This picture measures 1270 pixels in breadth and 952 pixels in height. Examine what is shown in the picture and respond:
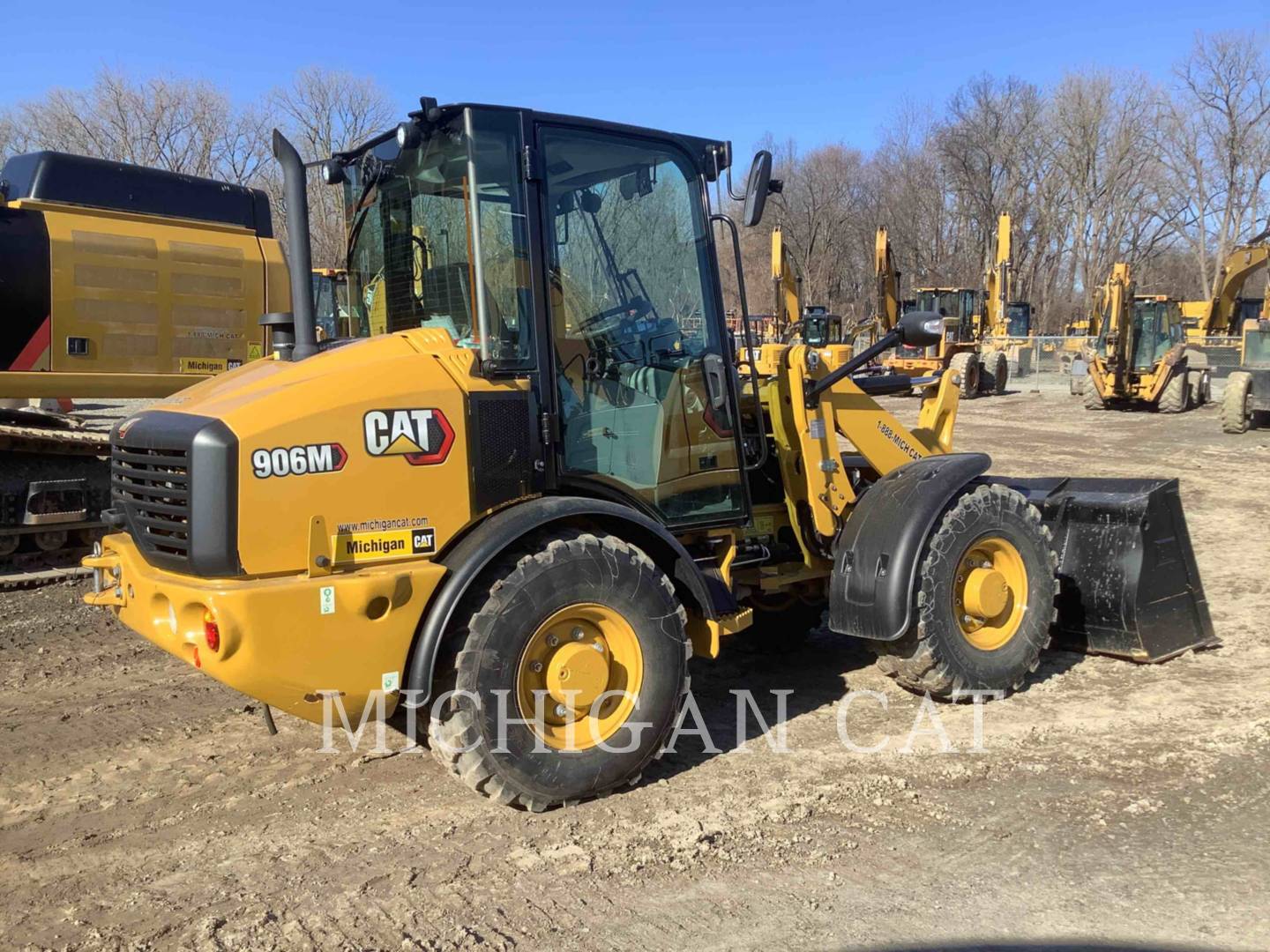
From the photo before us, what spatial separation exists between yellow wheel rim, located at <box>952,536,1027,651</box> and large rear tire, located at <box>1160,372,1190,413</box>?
19983 mm

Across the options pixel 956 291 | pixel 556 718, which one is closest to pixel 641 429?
pixel 556 718

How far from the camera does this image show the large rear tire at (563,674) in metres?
3.63

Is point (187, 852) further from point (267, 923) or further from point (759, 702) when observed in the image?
point (759, 702)

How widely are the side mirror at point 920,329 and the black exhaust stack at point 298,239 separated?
2.56 meters

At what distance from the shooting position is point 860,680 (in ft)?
17.9

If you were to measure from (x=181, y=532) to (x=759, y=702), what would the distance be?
9.27 ft

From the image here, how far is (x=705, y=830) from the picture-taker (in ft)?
12.2

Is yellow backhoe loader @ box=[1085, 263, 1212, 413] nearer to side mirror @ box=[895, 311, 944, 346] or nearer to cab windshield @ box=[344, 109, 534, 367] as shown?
side mirror @ box=[895, 311, 944, 346]

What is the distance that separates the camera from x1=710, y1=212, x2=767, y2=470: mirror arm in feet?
15.0

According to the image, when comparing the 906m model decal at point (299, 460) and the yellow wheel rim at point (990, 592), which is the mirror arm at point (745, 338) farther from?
the 906m model decal at point (299, 460)

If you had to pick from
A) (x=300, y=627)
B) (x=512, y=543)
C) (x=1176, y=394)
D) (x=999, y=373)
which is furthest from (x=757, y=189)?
(x=999, y=373)

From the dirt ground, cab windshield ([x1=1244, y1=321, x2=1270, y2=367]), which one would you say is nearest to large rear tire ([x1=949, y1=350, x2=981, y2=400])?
cab windshield ([x1=1244, y1=321, x2=1270, y2=367])

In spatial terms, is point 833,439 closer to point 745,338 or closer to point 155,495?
point 745,338

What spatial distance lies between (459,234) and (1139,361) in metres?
22.9
